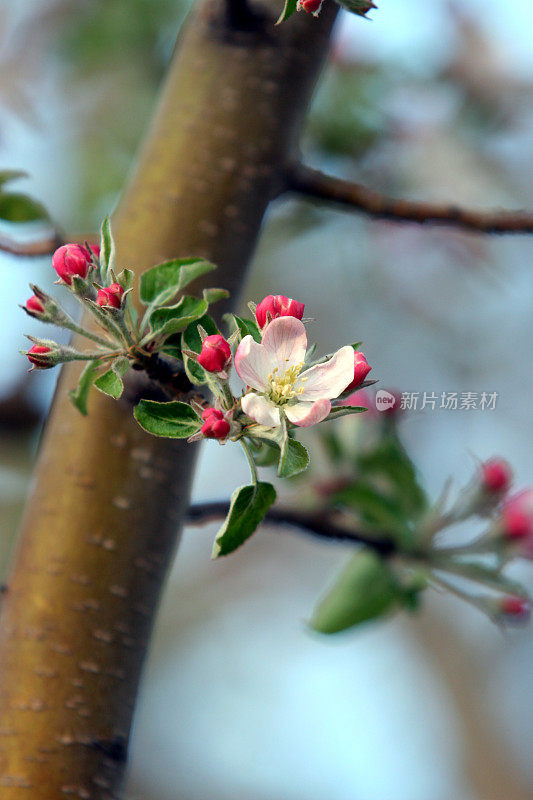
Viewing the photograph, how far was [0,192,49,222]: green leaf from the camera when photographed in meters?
0.86

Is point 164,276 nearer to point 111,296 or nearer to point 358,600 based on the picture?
point 111,296

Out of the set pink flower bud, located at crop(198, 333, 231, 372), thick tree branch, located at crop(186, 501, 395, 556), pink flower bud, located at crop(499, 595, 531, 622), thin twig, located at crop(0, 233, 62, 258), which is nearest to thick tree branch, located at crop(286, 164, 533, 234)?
thin twig, located at crop(0, 233, 62, 258)

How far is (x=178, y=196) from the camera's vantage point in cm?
89

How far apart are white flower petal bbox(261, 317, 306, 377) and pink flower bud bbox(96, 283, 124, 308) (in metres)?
0.12

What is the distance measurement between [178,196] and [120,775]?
0.60 metres

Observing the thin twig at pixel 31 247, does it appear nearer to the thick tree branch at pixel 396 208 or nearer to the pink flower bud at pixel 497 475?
the thick tree branch at pixel 396 208

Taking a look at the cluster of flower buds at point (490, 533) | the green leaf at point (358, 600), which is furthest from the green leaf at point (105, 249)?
the green leaf at point (358, 600)

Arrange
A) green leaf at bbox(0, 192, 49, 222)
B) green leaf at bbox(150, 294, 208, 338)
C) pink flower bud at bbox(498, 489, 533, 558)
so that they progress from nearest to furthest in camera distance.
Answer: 1. green leaf at bbox(150, 294, 208, 338)
2. green leaf at bbox(0, 192, 49, 222)
3. pink flower bud at bbox(498, 489, 533, 558)

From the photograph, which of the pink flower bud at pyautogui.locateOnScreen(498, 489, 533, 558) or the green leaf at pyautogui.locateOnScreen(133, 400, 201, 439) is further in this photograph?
the pink flower bud at pyautogui.locateOnScreen(498, 489, 533, 558)

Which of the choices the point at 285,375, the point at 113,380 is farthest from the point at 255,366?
the point at 113,380

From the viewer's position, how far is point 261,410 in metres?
0.48

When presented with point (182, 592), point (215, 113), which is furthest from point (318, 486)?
point (182, 592)

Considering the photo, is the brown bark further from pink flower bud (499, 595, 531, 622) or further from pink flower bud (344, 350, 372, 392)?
pink flower bud (499, 595, 531, 622)

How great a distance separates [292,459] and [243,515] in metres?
0.05
